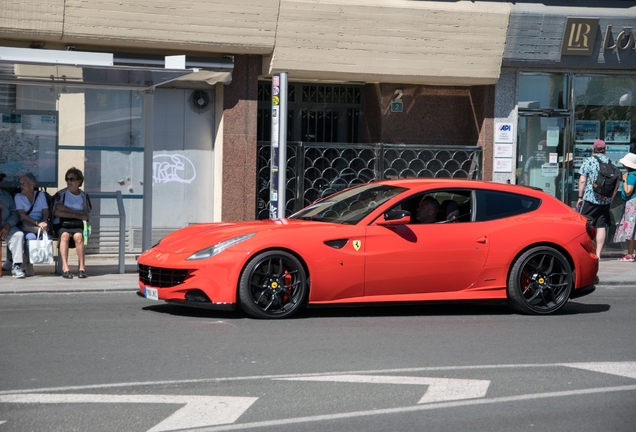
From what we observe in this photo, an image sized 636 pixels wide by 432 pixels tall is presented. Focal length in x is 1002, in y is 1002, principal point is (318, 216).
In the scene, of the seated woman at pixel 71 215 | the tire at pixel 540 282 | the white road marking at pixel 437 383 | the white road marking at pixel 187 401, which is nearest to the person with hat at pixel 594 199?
the tire at pixel 540 282

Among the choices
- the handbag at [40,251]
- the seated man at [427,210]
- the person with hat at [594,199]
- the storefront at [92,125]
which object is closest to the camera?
the seated man at [427,210]

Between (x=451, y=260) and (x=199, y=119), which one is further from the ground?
(x=199, y=119)

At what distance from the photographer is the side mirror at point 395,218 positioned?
32.0ft

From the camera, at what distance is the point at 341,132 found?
18469mm

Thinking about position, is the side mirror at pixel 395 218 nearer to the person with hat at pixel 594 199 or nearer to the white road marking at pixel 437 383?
the white road marking at pixel 437 383

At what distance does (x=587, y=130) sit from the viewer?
18.1m

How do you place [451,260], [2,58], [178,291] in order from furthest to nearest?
[2,58] → [451,260] → [178,291]

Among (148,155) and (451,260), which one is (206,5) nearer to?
(148,155)

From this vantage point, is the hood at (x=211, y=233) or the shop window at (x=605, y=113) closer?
the hood at (x=211, y=233)

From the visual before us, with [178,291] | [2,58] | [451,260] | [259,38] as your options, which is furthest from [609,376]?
[259,38]

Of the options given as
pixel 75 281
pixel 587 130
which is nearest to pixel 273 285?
pixel 75 281

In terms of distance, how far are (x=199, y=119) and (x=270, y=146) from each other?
128cm

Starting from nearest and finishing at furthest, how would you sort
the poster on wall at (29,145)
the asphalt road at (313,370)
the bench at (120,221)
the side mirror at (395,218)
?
the asphalt road at (313,370)
the side mirror at (395,218)
the bench at (120,221)
the poster on wall at (29,145)

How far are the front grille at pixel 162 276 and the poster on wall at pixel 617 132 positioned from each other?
36.4 feet
